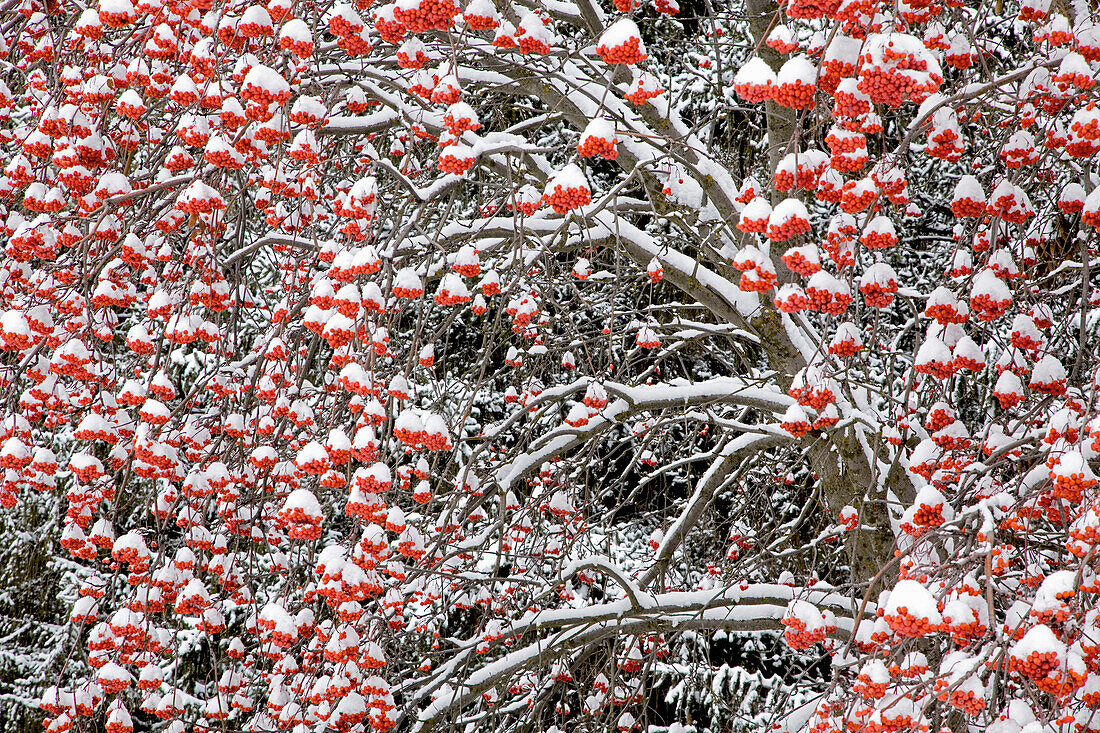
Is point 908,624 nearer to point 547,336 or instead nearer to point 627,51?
point 627,51

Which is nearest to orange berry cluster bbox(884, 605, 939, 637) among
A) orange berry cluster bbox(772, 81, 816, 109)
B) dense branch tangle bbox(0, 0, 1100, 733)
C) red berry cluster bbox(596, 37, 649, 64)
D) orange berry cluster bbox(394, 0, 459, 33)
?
dense branch tangle bbox(0, 0, 1100, 733)

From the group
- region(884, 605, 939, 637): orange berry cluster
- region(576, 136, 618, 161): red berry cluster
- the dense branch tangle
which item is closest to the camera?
region(884, 605, 939, 637): orange berry cluster

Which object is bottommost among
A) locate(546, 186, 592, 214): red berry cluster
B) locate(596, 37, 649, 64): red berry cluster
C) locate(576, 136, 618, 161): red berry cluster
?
locate(546, 186, 592, 214): red berry cluster

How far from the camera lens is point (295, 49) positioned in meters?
2.51

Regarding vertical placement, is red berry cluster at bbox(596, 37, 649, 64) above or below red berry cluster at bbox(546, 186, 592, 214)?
above

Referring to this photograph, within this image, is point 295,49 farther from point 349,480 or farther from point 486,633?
point 486,633

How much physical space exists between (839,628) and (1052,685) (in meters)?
1.87

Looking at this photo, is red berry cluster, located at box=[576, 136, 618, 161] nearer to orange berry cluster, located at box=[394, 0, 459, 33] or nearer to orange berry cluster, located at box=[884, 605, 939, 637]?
orange berry cluster, located at box=[394, 0, 459, 33]

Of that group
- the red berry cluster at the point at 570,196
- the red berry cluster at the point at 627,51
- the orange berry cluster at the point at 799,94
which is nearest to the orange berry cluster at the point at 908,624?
the orange berry cluster at the point at 799,94

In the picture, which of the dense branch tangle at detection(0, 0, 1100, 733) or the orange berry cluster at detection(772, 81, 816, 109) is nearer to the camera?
the orange berry cluster at detection(772, 81, 816, 109)

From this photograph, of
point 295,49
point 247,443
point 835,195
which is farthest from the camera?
point 247,443

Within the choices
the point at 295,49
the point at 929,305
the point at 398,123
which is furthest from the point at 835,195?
the point at 398,123

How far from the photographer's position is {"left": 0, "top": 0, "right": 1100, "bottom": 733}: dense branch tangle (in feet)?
7.14

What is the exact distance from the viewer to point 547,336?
16.5 ft
